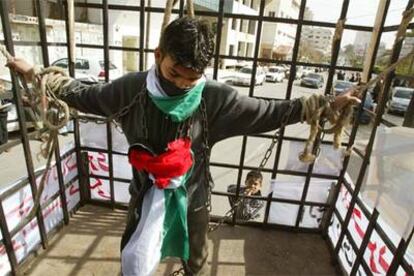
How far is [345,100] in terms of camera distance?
149 centimetres

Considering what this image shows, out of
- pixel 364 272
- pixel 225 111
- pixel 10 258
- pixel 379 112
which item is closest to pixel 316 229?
pixel 364 272

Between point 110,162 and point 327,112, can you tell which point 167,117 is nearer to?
point 327,112

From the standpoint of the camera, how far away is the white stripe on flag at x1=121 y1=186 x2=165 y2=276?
1.50m

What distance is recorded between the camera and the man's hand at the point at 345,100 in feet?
4.84

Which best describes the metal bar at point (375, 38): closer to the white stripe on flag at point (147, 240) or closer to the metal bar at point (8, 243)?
the white stripe on flag at point (147, 240)

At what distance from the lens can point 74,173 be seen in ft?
10.8

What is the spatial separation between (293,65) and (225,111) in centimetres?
148

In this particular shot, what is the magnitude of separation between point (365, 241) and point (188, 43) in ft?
7.23

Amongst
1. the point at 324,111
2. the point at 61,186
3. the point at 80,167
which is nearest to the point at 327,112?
the point at 324,111

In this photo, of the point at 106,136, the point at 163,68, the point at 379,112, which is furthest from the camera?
the point at 106,136

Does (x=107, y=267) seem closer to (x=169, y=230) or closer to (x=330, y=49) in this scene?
Answer: (x=169, y=230)

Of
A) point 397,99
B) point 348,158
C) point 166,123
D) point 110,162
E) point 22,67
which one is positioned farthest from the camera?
point 397,99

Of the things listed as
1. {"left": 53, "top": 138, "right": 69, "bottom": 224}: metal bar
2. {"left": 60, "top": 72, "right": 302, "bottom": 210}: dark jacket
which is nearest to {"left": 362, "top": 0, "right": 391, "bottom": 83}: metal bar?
{"left": 60, "top": 72, "right": 302, "bottom": 210}: dark jacket

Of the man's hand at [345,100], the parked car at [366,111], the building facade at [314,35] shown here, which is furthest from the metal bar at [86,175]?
the parked car at [366,111]
